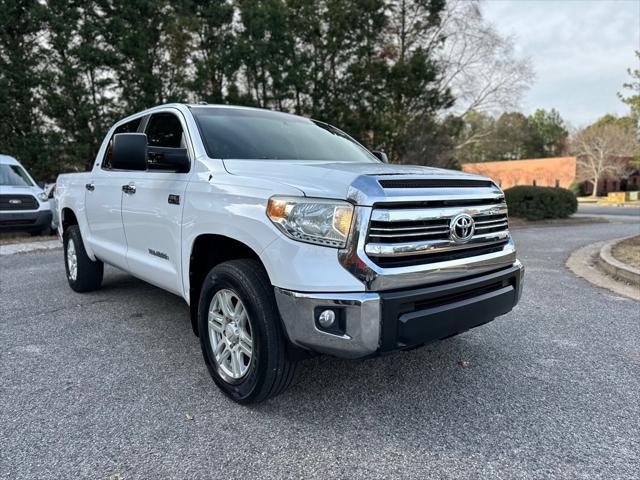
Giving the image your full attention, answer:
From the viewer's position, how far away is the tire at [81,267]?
510 centimetres

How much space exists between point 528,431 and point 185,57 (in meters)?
15.0

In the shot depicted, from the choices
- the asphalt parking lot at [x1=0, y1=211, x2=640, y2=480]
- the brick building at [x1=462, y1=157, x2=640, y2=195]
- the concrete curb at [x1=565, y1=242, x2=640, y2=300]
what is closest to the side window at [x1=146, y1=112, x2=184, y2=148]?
the asphalt parking lot at [x1=0, y1=211, x2=640, y2=480]

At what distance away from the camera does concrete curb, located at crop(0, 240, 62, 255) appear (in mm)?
9000

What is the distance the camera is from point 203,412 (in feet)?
8.67

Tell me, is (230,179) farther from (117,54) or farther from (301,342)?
(117,54)

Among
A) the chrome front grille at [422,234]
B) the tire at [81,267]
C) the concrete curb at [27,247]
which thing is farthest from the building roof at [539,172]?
the chrome front grille at [422,234]

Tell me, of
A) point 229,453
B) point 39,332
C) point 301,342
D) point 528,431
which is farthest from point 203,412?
point 39,332

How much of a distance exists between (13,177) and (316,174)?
36.1 ft

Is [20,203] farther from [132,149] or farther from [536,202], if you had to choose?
[536,202]

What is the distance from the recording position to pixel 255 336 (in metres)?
2.48

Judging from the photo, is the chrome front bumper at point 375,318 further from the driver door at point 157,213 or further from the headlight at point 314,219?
the driver door at point 157,213

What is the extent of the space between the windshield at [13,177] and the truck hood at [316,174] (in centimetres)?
1009

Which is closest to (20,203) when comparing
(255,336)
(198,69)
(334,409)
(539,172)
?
(198,69)

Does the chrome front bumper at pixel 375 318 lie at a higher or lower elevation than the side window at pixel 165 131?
lower
